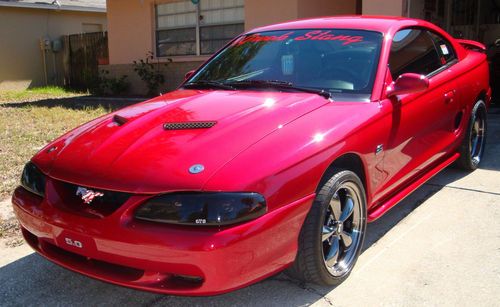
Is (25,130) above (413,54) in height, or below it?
below

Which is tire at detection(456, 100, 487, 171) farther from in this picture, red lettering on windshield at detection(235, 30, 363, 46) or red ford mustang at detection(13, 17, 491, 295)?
red lettering on windshield at detection(235, 30, 363, 46)

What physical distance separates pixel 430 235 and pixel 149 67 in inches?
420

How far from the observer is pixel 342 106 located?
3.19 metres

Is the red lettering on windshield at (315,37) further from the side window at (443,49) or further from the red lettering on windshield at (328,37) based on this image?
the side window at (443,49)

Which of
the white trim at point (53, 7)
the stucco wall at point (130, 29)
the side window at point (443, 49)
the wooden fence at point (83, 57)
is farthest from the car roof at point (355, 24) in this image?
the white trim at point (53, 7)

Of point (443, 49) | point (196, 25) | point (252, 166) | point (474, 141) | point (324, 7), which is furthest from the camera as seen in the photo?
point (196, 25)

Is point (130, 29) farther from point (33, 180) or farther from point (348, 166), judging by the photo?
point (348, 166)

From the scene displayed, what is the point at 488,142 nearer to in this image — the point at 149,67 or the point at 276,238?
the point at 276,238

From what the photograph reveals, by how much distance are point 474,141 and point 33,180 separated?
4.37 m

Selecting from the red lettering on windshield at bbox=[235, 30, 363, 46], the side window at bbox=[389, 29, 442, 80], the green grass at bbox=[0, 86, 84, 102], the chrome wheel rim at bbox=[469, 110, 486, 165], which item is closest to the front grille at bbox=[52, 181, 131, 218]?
the red lettering on windshield at bbox=[235, 30, 363, 46]

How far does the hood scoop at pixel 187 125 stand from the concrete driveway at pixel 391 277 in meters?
1.01

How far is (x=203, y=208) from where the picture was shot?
232 cm

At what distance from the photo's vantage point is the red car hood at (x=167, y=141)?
2490 millimetres

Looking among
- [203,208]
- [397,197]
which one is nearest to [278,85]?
[397,197]
